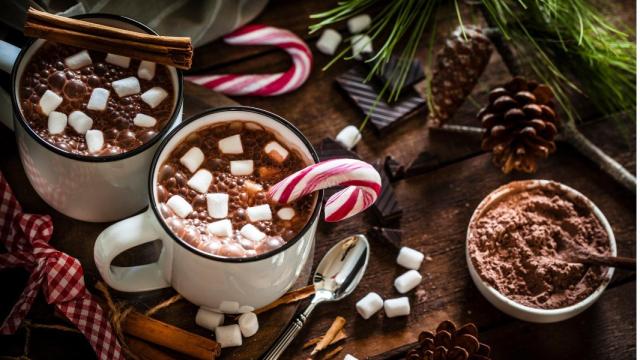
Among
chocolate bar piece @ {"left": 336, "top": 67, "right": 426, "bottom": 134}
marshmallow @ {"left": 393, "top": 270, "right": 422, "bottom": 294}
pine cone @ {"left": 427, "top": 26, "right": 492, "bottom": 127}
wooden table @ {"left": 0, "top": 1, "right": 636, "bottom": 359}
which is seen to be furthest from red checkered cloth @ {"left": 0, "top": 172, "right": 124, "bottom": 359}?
pine cone @ {"left": 427, "top": 26, "right": 492, "bottom": 127}

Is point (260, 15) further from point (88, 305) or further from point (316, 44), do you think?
point (88, 305)

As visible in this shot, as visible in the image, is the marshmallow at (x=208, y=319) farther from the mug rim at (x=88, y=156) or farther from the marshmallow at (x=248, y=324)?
the mug rim at (x=88, y=156)

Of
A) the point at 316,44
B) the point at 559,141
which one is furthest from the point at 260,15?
the point at 559,141

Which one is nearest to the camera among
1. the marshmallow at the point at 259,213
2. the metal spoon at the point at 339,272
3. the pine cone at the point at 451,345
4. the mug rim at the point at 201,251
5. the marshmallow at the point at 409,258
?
the mug rim at the point at 201,251

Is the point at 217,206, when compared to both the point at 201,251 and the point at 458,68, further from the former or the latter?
the point at 458,68

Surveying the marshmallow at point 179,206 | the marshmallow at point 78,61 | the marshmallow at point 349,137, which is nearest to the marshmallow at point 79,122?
the marshmallow at point 78,61

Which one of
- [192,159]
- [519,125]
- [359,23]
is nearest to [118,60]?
[192,159]
